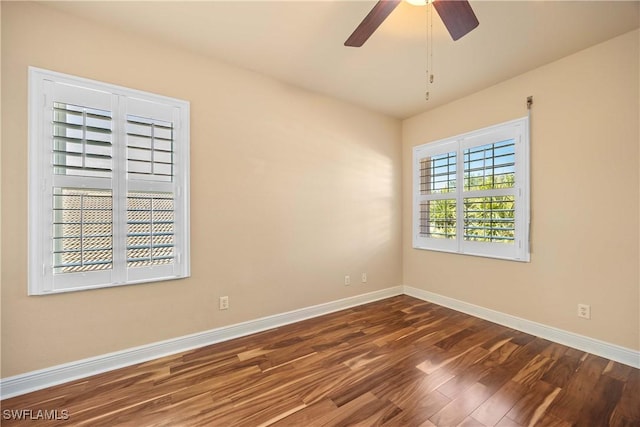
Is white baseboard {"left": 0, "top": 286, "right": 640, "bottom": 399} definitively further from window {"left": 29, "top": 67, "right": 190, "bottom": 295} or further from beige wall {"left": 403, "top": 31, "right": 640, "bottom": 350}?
window {"left": 29, "top": 67, "right": 190, "bottom": 295}

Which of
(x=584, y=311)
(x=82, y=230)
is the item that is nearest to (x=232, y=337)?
(x=82, y=230)

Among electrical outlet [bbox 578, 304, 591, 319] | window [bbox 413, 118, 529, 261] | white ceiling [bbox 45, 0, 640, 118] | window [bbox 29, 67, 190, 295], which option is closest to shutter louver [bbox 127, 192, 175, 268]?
window [bbox 29, 67, 190, 295]

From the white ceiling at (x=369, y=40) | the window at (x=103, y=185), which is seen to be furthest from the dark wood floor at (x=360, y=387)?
the white ceiling at (x=369, y=40)

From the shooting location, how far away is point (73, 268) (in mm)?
→ 1939

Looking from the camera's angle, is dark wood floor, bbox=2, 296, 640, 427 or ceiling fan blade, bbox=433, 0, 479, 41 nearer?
ceiling fan blade, bbox=433, 0, 479, 41

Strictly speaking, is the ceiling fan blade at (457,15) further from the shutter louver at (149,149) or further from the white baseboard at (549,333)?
the white baseboard at (549,333)

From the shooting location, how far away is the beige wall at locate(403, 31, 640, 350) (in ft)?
7.09

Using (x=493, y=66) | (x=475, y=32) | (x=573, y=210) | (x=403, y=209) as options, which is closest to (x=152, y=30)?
(x=475, y=32)

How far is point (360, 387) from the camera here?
1864 mm

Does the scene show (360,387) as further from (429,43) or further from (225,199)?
(429,43)

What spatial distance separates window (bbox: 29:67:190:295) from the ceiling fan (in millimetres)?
1687

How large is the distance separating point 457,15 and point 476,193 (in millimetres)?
2159

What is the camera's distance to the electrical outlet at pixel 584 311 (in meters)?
2.36

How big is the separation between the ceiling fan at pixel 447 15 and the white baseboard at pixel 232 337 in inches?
105
